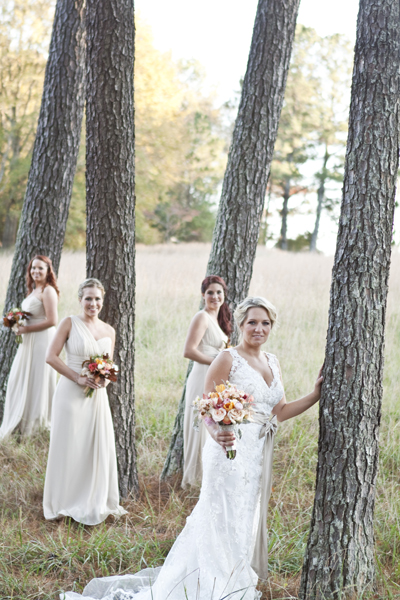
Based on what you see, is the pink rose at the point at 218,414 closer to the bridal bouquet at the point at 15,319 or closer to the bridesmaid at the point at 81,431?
the bridesmaid at the point at 81,431

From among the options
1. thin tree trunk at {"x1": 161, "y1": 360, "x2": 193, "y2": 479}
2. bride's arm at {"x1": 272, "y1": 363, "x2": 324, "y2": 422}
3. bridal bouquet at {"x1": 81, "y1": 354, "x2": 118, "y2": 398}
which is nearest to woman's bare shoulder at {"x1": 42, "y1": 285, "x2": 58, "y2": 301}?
thin tree trunk at {"x1": 161, "y1": 360, "x2": 193, "y2": 479}

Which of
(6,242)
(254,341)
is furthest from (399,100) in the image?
(6,242)

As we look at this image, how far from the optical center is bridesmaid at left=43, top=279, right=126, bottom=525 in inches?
217

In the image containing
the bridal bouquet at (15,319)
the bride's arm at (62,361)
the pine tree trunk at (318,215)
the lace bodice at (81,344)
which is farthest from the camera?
the pine tree trunk at (318,215)

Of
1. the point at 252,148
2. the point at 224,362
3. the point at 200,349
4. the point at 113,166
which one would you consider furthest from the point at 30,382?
the point at 224,362

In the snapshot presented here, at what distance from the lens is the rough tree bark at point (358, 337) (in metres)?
3.71

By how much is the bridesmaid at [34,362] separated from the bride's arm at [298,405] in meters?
4.45

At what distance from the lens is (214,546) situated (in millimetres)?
3926

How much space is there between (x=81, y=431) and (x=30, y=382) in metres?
2.79

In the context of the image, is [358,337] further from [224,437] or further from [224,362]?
[224,437]

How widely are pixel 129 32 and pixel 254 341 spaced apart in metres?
3.48

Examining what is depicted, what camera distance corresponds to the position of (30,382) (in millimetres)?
8102

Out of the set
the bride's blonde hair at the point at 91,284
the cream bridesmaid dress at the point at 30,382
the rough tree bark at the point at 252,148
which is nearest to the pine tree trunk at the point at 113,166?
the bride's blonde hair at the point at 91,284

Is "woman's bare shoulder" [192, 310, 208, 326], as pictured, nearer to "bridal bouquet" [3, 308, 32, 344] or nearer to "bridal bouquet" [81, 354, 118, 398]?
"bridal bouquet" [81, 354, 118, 398]
